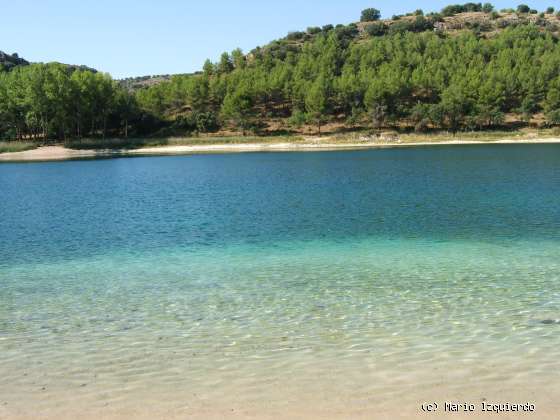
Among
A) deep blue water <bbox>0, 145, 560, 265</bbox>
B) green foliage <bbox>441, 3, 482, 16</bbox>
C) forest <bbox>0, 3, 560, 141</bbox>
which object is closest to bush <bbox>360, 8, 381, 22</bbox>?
green foliage <bbox>441, 3, 482, 16</bbox>

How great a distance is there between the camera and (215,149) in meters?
76.2

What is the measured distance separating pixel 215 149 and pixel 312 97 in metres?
18.3

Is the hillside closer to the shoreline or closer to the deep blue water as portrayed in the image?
the shoreline

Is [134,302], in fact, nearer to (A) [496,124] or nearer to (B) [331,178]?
(B) [331,178]

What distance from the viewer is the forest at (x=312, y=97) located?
7969cm

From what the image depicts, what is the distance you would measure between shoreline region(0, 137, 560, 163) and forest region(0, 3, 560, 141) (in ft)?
20.3

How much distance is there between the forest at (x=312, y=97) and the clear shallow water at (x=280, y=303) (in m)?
58.8

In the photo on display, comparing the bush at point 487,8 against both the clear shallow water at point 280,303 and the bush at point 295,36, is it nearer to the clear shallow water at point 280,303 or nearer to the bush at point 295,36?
the bush at point 295,36

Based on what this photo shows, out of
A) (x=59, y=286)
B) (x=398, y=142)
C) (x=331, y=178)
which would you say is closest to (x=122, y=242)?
(x=59, y=286)

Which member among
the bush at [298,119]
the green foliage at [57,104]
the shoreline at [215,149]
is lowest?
the shoreline at [215,149]

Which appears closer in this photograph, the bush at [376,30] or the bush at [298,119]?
the bush at [298,119]

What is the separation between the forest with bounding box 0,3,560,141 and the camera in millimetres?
79688

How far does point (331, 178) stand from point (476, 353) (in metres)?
30.2

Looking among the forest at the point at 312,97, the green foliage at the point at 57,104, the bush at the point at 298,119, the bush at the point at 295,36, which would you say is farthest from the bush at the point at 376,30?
the green foliage at the point at 57,104
